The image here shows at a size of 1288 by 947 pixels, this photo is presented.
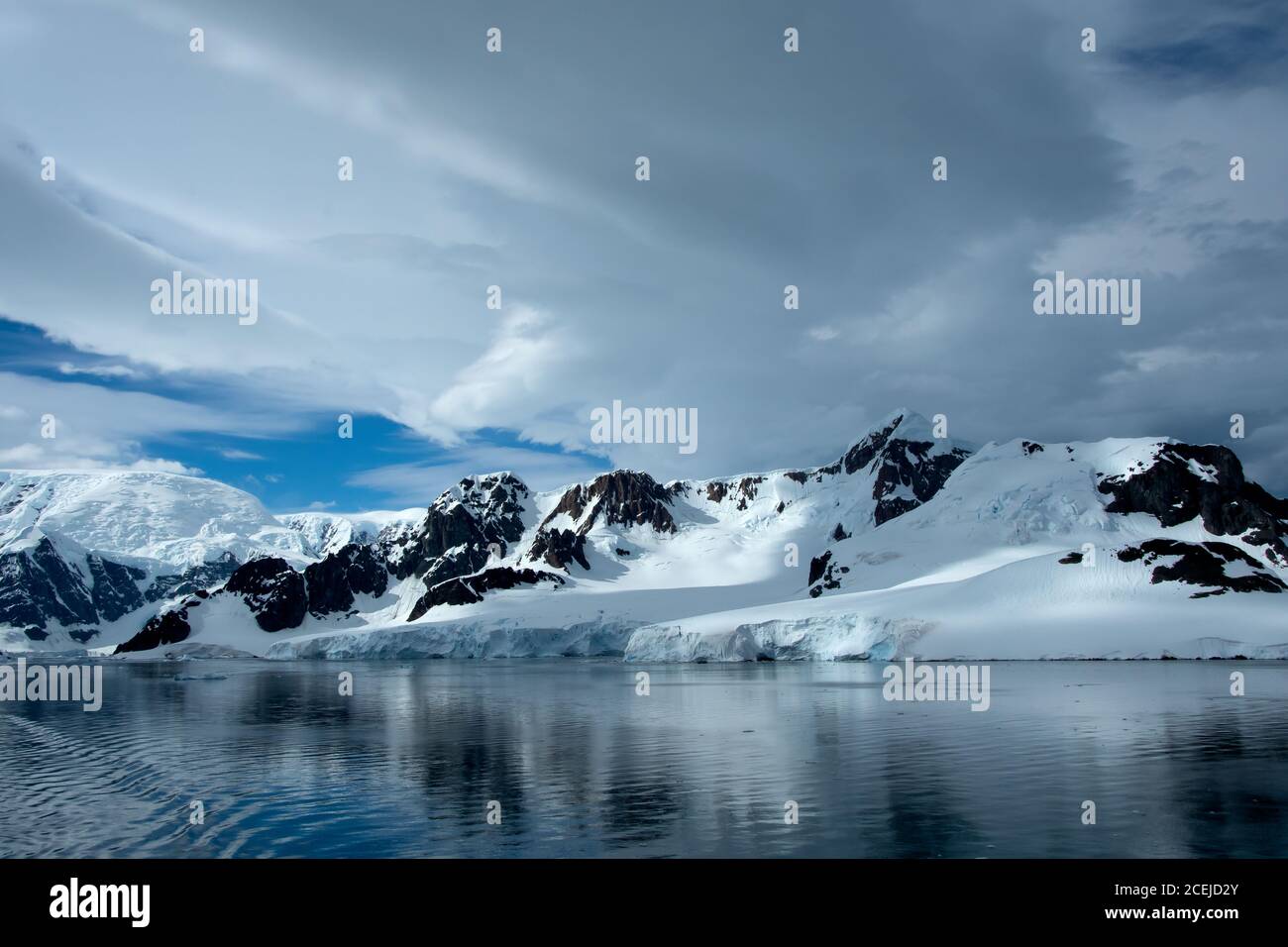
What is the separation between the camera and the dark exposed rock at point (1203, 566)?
12112cm

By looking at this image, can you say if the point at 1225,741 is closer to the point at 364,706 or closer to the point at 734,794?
the point at 734,794

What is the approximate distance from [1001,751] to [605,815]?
59.5 feet

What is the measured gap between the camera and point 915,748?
35.7 m

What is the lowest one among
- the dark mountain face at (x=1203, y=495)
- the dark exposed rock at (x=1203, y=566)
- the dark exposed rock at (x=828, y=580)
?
the dark exposed rock at (x=828, y=580)

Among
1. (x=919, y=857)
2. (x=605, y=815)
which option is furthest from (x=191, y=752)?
(x=919, y=857)

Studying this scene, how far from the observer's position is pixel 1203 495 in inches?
6624

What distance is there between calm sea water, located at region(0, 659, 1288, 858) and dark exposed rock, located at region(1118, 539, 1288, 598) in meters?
71.2

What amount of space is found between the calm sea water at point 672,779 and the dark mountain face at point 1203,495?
123321 mm
